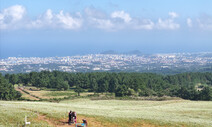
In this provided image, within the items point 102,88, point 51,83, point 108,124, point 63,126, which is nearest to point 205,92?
point 102,88

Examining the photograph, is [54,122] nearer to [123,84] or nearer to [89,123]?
[89,123]

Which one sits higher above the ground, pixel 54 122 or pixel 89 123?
pixel 54 122

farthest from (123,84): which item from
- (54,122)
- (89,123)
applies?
(54,122)

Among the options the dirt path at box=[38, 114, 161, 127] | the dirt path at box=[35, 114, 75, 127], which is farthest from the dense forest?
the dirt path at box=[38, 114, 161, 127]

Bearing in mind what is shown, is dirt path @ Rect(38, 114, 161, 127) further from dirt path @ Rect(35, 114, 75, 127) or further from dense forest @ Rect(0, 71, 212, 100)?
dense forest @ Rect(0, 71, 212, 100)

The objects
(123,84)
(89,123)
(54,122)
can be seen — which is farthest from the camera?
(123,84)

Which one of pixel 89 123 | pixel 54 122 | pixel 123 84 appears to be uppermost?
pixel 123 84

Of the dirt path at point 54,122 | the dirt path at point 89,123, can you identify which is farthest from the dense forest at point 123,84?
the dirt path at point 89,123

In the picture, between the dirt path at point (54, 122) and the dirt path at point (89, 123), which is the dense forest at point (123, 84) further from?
the dirt path at point (89, 123)

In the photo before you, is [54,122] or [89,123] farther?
[89,123]

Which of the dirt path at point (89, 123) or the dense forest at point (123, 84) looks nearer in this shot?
the dirt path at point (89, 123)

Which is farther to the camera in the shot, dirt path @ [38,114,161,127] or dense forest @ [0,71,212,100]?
dense forest @ [0,71,212,100]

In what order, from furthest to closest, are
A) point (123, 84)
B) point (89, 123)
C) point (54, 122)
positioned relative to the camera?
point (123, 84) < point (89, 123) < point (54, 122)

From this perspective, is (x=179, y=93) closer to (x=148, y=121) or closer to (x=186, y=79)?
(x=148, y=121)
